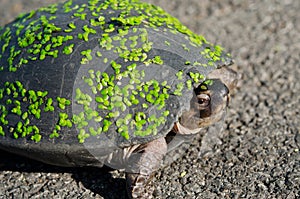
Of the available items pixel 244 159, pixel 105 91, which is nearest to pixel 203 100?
pixel 244 159

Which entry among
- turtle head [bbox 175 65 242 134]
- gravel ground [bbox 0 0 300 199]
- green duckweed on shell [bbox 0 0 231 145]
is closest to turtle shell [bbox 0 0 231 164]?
green duckweed on shell [bbox 0 0 231 145]

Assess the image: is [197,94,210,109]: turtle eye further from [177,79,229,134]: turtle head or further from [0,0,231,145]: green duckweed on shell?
[0,0,231,145]: green duckweed on shell

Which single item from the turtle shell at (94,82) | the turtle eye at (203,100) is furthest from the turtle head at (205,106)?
the turtle shell at (94,82)

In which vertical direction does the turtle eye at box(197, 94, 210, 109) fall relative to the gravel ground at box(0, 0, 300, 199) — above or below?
above

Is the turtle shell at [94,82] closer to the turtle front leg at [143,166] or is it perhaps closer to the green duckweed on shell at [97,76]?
the green duckweed on shell at [97,76]

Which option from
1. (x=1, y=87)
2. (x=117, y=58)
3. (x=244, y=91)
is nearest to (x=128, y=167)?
(x=117, y=58)

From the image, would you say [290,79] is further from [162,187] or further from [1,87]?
[1,87]

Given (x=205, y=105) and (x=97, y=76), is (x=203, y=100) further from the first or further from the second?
(x=97, y=76)
